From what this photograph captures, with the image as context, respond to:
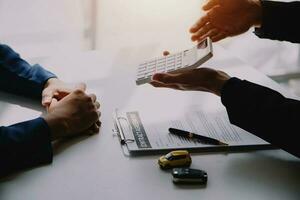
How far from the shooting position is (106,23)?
263 cm

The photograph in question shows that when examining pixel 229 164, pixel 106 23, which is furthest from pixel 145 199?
pixel 106 23

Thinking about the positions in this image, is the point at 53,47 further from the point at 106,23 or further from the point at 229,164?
the point at 229,164

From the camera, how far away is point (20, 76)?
1.19 meters

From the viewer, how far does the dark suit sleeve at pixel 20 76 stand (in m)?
1.16

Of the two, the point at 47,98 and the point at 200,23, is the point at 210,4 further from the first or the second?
the point at 47,98

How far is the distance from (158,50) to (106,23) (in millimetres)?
1234

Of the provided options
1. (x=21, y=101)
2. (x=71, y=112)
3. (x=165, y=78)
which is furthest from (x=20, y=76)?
(x=165, y=78)

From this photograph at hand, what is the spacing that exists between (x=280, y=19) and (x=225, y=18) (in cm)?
14

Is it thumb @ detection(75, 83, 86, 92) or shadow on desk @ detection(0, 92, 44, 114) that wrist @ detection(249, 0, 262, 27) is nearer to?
thumb @ detection(75, 83, 86, 92)

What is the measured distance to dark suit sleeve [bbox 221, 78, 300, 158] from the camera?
899 millimetres

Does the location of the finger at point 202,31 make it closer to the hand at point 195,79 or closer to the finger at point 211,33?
the finger at point 211,33

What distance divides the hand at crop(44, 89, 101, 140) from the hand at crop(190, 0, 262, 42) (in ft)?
1.08

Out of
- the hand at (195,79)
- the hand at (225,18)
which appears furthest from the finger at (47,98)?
the hand at (225,18)

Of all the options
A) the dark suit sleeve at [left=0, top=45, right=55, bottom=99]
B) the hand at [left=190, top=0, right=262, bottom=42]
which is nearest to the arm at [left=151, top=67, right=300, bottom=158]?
the hand at [left=190, top=0, right=262, bottom=42]
